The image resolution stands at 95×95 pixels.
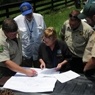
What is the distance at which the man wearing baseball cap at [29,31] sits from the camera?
16.2ft

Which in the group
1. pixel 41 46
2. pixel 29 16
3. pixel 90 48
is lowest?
pixel 41 46

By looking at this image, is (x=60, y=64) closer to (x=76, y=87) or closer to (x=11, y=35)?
(x=11, y=35)

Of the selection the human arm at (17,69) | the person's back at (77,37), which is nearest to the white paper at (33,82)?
the human arm at (17,69)

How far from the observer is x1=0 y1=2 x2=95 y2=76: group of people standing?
3.59m

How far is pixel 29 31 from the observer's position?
196 inches

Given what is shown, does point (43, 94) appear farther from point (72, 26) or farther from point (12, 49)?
point (72, 26)

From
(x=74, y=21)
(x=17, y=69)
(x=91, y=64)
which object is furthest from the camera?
(x=74, y=21)

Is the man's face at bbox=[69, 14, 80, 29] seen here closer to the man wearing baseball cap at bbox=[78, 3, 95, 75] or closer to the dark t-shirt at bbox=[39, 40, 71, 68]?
the dark t-shirt at bbox=[39, 40, 71, 68]

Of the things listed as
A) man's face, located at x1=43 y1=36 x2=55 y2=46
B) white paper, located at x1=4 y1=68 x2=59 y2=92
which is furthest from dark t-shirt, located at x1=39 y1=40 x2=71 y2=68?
white paper, located at x1=4 y1=68 x2=59 y2=92

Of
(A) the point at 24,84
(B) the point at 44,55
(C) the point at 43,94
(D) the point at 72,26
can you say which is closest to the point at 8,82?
(A) the point at 24,84

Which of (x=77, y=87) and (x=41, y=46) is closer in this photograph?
(x=77, y=87)

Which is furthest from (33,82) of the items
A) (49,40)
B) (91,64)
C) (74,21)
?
(74,21)

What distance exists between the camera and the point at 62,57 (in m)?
3.98

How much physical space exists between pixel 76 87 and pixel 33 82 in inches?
19.6
